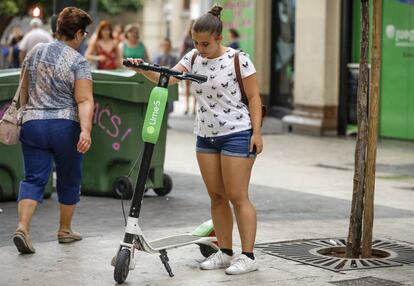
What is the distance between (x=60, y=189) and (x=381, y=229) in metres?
2.65

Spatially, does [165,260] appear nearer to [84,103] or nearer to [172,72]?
[172,72]

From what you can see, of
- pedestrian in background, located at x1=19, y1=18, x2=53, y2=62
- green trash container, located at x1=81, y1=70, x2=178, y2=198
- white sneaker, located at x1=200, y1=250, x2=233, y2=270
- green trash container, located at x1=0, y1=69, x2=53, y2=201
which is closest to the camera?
white sneaker, located at x1=200, y1=250, x2=233, y2=270

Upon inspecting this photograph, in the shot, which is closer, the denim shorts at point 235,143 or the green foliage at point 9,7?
the denim shorts at point 235,143

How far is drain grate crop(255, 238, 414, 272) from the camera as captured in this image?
23.6ft

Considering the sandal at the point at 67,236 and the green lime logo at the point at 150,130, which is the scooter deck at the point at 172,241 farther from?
the sandal at the point at 67,236

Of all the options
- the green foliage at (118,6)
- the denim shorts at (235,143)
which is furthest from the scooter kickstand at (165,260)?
the green foliage at (118,6)

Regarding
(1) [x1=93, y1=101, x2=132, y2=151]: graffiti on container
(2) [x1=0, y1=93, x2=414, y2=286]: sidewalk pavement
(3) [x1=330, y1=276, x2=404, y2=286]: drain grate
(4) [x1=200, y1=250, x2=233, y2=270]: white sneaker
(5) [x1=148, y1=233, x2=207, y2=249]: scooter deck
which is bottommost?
(2) [x1=0, y1=93, x2=414, y2=286]: sidewalk pavement

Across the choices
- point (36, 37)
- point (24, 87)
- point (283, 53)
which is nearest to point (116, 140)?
point (24, 87)

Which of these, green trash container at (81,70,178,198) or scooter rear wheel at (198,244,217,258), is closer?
scooter rear wheel at (198,244,217,258)

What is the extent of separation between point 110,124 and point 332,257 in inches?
138

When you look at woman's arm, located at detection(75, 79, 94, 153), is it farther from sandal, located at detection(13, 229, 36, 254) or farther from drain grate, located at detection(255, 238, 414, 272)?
drain grate, located at detection(255, 238, 414, 272)

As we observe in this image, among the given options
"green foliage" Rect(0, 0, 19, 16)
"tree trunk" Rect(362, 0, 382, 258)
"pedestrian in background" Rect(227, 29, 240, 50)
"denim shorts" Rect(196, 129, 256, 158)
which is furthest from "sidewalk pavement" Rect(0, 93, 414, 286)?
"green foliage" Rect(0, 0, 19, 16)

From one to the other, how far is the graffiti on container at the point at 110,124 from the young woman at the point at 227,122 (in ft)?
11.1

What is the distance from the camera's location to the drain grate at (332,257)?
23.6ft
